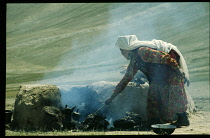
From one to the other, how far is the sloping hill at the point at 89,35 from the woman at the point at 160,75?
1167 centimetres

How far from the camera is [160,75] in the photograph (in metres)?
7.43

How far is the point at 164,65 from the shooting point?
7.33m

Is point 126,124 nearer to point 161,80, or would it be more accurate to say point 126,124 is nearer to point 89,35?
point 161,80

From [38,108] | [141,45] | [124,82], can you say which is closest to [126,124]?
[124,82]

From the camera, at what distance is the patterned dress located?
7215mm

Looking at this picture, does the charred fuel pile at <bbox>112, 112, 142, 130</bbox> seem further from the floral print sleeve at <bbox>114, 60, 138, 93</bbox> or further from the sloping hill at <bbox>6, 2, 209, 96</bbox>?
the sloping hill at <bbox>6, 2, 209, 96</bbox>

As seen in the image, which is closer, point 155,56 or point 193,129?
point 193,129

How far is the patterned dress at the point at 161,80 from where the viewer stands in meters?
7.21

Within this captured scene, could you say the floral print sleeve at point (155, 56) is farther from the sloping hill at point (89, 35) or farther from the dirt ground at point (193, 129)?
the sloping hill at point (89, 35)

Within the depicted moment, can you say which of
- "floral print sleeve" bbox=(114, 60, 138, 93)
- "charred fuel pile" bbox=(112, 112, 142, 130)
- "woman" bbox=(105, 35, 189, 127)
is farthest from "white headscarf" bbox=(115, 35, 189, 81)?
"charred fuel pile" bbox=(112, 112, 142, 130)

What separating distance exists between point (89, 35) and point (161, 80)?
77.0ft

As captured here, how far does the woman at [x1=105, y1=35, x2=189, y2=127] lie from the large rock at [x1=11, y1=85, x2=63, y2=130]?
1234 mm
